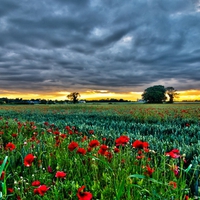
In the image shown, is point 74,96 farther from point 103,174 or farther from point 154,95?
point 103,174

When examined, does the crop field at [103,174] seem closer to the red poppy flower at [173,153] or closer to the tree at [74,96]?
the red poppy flower at [173,153]

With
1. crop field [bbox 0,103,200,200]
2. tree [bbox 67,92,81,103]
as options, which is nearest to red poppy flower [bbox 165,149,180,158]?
crop field [bbox 0,103,200,200]

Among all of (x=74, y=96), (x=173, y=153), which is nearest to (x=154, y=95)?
(x=74, y=96)

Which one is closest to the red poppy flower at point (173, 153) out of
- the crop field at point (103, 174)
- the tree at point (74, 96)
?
the crop field at point (103, 174)

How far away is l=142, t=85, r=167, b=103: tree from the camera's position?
9806 cm

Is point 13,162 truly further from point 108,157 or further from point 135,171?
point 135,171

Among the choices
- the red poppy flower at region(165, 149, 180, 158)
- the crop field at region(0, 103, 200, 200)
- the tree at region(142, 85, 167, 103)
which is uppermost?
the tree at region(142, 85, 167, 103)

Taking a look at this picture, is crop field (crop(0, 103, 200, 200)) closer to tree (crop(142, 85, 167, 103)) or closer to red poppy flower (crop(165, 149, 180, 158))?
red poppy flower (crop(165, 149, 180, 158))

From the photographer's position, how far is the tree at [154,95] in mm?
98062

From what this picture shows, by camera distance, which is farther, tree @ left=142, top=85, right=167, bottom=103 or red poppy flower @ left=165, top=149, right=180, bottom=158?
tree @ left=142, top=85, right=167, bottom=103

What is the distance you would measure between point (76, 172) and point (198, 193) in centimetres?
186

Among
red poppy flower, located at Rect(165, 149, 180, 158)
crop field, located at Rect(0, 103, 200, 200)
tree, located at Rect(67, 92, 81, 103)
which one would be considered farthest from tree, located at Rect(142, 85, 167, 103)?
red poppy flower, located at Rect(165, 149, 180, 158)

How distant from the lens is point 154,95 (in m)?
97.7

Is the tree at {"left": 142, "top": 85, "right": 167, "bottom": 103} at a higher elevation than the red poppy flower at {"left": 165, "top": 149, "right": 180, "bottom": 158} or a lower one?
higher
